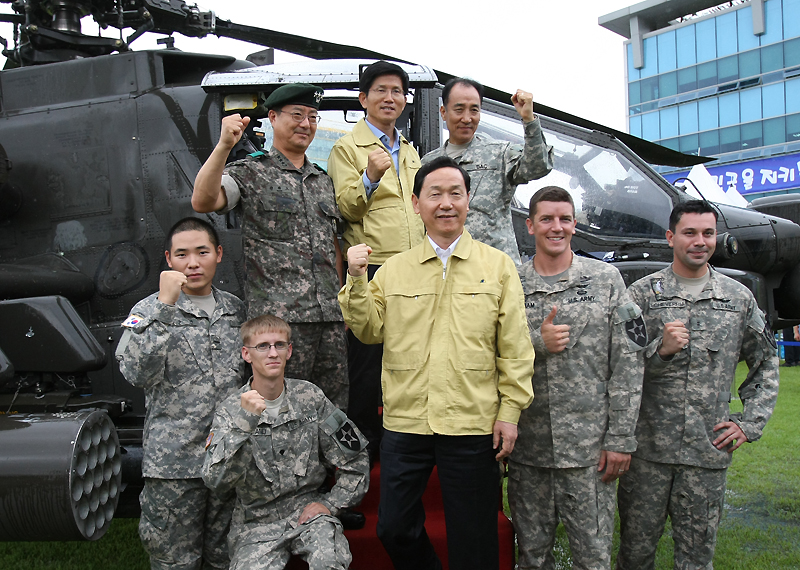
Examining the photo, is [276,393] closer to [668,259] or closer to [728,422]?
[728,422]

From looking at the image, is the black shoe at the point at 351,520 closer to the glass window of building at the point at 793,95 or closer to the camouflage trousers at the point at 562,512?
the camouflage trousers at the point at 562,512

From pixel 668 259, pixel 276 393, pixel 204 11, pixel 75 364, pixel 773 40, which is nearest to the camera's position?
pixel 276 393

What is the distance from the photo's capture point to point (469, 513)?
2324 millimetres

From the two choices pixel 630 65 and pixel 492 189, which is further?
pixel 630 65

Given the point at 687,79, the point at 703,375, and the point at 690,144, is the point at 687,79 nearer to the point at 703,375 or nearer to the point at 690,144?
the point at 690,144

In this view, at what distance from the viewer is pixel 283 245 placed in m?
2.85

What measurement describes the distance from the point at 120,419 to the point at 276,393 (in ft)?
4.76

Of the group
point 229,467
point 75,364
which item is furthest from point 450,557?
point 75,364

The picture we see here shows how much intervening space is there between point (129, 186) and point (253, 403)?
2.21m

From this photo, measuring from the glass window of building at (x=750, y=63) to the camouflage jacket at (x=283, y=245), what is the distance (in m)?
31.6

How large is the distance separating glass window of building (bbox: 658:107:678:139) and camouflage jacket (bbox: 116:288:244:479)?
3221cm

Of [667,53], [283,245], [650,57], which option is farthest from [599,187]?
[650,57]

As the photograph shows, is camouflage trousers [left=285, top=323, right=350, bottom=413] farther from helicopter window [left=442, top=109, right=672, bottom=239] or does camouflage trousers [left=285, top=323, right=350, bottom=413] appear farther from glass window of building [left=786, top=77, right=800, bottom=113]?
glass window of building [left=786, top=77, right=800, bottom=113]

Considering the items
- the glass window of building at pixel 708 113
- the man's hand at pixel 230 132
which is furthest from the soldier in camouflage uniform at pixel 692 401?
the glass window of building at pixel 708 113
